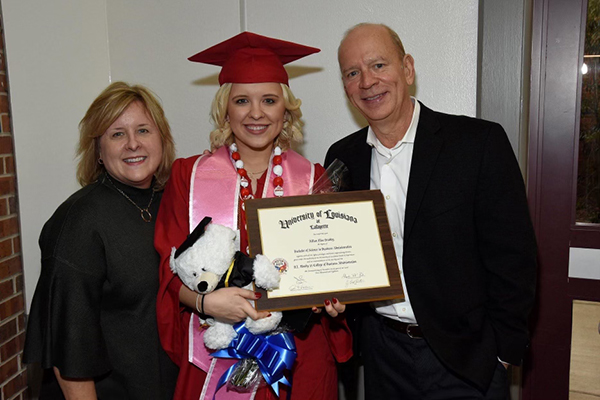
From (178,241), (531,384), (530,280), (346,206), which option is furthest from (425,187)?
(531,384)

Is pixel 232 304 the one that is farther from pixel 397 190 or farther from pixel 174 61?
pixel 174 61

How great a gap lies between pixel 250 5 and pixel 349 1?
1.93 feet

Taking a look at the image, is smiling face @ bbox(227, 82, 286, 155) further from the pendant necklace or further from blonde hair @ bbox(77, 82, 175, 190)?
blonde hair @ bbox(77, 82, 175, 190)

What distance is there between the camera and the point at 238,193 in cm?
196

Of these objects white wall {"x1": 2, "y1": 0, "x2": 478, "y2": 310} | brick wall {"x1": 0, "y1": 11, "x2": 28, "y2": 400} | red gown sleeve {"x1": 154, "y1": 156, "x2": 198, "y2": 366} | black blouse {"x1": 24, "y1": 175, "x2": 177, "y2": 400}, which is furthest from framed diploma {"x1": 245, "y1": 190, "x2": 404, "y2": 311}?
brick wall {"x1": 0, "y1": 11, "x2": 28, "y2": 400}

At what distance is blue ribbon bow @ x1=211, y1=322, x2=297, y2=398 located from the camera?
1.73 metres

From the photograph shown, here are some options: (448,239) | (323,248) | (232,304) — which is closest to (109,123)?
(232,304)

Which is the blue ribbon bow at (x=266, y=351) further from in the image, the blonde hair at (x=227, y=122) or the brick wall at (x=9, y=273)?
the brick wall at (x=9, y=273)

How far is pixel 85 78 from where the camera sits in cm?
290

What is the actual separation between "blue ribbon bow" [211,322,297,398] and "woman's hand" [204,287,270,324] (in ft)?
0.31

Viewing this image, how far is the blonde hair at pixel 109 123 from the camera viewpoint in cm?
201

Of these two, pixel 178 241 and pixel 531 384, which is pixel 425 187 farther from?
pixel 531 384
